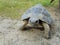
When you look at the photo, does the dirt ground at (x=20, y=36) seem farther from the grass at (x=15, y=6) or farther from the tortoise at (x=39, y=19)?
the grass at (x=15, y=6)

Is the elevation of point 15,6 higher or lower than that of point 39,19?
higher

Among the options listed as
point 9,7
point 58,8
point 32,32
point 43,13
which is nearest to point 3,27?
point 32,32

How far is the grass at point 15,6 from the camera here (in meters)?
4.84

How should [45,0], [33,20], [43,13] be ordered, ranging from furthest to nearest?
1. [45,0]
2. [43,13]
3. [33,20]

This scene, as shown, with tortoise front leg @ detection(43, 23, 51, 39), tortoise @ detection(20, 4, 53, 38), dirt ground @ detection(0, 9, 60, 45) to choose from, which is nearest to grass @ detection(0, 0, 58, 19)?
dirt ground @ detection(0, 9, 60, 45)

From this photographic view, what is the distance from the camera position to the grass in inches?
190

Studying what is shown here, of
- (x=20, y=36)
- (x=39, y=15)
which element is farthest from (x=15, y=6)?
(x=20, y=36)

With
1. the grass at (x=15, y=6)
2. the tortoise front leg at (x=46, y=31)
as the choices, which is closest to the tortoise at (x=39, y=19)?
the tortoise front leg at (x=46, y=31)

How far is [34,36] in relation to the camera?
11.9ft

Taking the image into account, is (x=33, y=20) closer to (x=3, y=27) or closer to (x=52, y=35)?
(x=52, y=35)

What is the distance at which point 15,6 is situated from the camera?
5.36 m

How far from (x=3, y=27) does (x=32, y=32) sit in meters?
0.68

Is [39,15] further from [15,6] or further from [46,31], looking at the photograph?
[15,6]

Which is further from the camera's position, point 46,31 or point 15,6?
point 15,6
